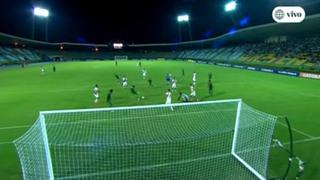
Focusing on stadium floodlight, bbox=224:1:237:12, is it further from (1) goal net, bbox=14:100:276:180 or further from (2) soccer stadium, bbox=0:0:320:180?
(1) goal net, bbox=14:100:276:180

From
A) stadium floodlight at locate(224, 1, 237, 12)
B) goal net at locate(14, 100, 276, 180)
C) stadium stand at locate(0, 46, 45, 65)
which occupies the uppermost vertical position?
stadium floodlight at locate(224, 1, 237, 12)

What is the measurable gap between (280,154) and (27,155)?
10.2m

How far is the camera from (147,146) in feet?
44.5

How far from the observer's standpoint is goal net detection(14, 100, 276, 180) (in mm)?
10523

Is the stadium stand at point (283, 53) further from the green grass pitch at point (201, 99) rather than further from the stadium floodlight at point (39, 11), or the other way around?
the stadium floodlight at point (39, 11)

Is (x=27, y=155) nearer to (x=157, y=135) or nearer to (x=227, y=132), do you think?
(x=157, y=135)

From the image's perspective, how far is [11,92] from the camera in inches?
1208

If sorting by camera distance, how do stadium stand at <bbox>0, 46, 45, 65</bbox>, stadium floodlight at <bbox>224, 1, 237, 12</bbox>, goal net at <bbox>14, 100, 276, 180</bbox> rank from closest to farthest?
1. goal net at <bbox>14, 100, 276, 180</bbox>
2. stadium stand at <bbox>0, 46, 45, 65</bbox>
3. stadium floodlight at <bbox>224, 1, 237, 12</bbox>

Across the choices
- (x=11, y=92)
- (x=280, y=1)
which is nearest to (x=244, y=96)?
(x=11, y=92)

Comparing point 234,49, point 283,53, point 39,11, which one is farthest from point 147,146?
point 39,11

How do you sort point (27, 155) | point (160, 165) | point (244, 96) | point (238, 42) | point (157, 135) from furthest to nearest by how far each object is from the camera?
1. point (238, 42)
2. point (244, 96)
3. point (157, 135)
4. point (160, 165)
5. point (27, 155)

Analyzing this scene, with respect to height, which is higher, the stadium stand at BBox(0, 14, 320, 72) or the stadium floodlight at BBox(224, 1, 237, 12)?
the stadium floodlight at BBox(224, 1, 237, 12)

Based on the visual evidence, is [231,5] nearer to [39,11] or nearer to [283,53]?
[283,53]

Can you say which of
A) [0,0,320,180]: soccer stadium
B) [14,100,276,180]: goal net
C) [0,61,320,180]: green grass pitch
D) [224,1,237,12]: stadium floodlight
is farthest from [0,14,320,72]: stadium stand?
[14,100,276,180]: goal net
